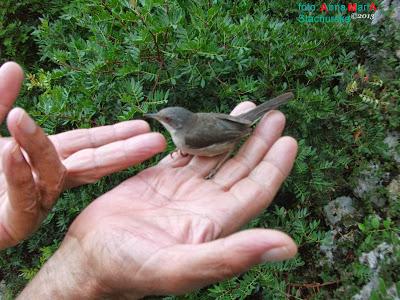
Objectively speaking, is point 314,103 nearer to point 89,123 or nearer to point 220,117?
point 220,117

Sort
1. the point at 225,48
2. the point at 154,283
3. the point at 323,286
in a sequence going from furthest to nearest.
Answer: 1. the point at 323,286
2. the point at 225,48
3. the point at 154,283

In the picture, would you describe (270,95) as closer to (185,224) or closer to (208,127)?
(208,127)

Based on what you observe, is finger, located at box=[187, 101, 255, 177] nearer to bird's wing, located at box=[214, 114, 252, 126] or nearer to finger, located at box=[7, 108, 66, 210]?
bird's wing, located at box=[214, 114, 252, 126]

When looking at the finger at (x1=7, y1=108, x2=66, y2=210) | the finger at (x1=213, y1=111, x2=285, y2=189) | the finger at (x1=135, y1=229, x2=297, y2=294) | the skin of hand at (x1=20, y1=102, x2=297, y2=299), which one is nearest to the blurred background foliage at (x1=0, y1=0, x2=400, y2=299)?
the finger at (x1=213, y1=111, x2=285, y2=189)

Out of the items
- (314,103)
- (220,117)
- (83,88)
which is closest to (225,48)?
(220,117)

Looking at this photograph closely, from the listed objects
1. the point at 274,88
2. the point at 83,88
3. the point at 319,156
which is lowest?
the point at 319,156

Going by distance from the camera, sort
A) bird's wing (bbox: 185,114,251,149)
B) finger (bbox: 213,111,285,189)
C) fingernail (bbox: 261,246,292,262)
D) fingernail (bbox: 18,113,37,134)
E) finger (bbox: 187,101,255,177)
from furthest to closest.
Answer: bird's wing (bbox: 185,114,251,149)
finger (bbox: 187,101,255,177)
finger (bbox: 213,111,285,189)
fingernail (bbox: 18,113,37,134)
fingernail (bbox: 261,246,292,262)
